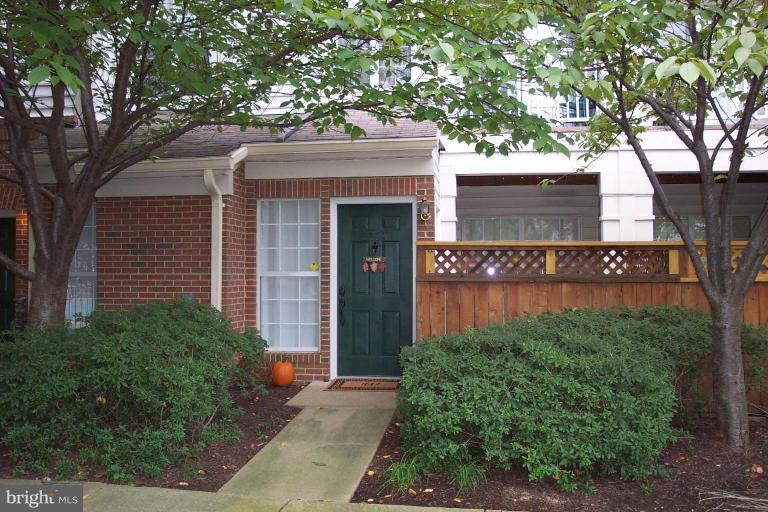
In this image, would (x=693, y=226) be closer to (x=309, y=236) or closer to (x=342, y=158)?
(x=342, y=158)

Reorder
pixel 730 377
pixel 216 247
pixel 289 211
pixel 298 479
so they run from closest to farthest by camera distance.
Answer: pixel 298 479
pixel 730 377
pixel 216 247
pixel 289 211

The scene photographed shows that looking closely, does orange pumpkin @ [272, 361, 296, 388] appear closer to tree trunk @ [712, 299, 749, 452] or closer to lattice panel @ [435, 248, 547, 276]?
lattice panel @ [435, 248, 547, 276]

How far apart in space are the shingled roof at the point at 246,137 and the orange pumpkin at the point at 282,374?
2573 mm

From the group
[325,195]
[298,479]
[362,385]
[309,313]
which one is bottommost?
[298,479]

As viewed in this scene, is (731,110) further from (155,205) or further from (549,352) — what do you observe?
(155,205)

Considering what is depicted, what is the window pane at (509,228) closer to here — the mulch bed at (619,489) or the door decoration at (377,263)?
the door decoration at (377,263)

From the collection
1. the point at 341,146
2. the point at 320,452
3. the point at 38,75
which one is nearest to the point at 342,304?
the point at 341,146

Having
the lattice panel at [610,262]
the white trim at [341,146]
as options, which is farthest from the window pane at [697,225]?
the white trim at [341,146]

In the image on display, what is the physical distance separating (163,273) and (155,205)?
0.83 meters

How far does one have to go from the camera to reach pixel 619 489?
407cm

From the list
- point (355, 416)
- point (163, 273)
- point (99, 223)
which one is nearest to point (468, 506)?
point (355, 416)

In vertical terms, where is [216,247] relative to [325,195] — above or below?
below

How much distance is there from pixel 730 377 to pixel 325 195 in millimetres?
4626

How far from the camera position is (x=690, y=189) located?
33.6 feet
